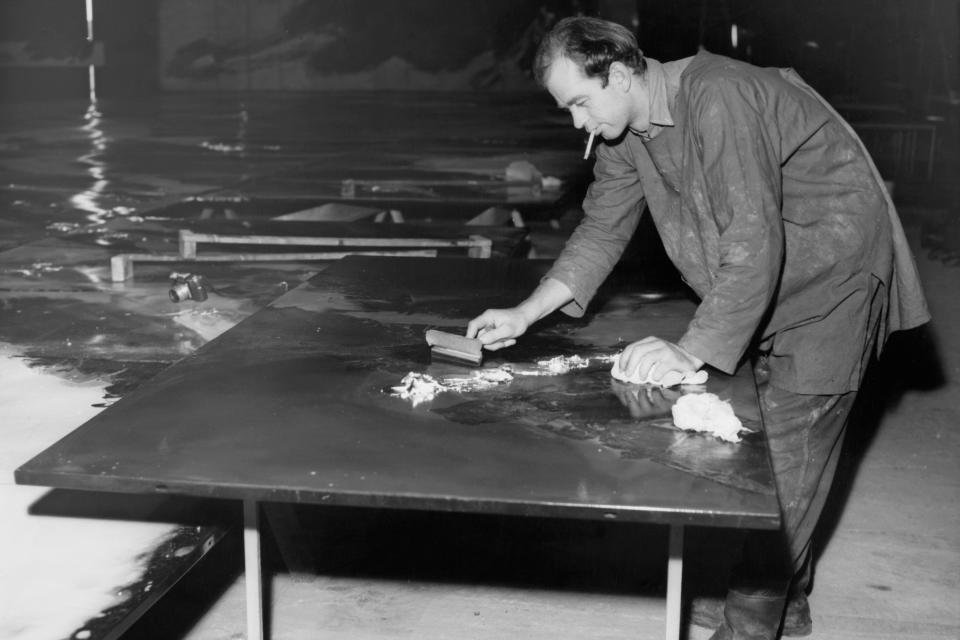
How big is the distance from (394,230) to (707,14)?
42.5ft

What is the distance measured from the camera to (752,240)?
1.79 metres

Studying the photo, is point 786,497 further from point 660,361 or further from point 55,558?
point 55,558

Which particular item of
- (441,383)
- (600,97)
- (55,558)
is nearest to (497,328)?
(441,383)

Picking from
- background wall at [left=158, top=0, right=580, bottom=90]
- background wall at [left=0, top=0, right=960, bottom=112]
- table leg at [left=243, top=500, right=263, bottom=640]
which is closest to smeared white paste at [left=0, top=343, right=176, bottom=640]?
table leg at [left=243, top=500, right=263, bottom=640]

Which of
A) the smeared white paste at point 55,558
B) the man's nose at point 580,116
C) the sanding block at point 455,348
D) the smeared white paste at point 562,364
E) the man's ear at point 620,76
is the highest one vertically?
the man's ear at point 620,76

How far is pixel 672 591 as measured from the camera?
1874 mm

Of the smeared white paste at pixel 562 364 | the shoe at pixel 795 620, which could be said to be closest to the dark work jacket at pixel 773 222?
the smeared white paste at pixel 562 364

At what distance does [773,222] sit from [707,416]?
0.38m

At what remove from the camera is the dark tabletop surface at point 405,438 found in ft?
4.68

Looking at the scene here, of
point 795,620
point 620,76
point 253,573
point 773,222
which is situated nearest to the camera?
point 773,222

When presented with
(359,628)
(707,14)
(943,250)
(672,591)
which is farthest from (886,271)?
(707,14)

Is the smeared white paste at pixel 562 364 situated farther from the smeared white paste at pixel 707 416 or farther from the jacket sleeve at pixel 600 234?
the smeared white paste at pixel 707 416

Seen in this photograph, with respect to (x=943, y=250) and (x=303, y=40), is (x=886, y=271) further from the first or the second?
(x=303, y=40)

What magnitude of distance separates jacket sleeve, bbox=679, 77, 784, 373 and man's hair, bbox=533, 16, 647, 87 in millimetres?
168
